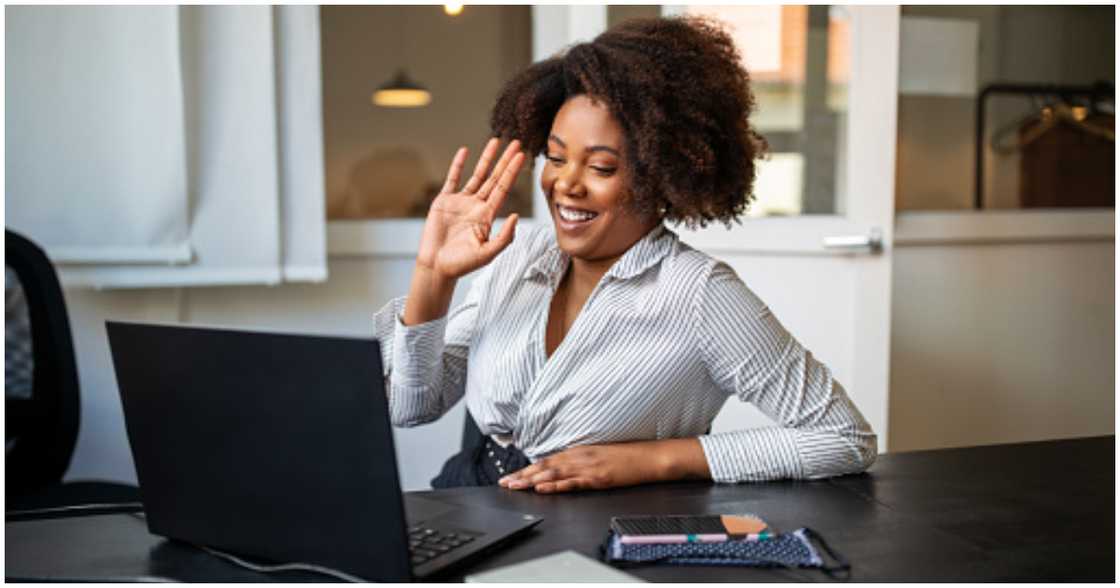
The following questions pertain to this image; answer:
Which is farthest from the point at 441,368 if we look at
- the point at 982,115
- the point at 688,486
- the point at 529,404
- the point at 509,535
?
the point at 982,115

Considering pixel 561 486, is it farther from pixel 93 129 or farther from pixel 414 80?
pixel 414 80

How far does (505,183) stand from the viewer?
5.32 feet

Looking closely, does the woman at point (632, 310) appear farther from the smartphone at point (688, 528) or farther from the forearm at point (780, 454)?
the smartphone at point (688, 528)

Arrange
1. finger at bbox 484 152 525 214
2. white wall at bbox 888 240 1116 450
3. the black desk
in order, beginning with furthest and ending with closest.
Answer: white wall at bbox 888 240 1116 450, finger at bbox 484 152 525 214, the black desk

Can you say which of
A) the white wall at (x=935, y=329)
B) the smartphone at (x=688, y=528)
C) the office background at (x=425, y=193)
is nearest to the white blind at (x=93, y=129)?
the office background at (x=425, y=193)

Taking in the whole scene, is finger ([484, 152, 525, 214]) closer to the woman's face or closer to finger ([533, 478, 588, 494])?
the woman's face

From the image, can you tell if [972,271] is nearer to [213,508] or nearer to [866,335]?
[866,335]

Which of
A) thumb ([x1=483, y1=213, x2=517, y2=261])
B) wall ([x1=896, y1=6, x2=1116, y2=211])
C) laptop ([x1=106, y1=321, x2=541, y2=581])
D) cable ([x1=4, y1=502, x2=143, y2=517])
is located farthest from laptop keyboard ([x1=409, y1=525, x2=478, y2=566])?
wall ([x1=896, y1=6, x2=1116, y2=211])

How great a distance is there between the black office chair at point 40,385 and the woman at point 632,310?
3.51ft

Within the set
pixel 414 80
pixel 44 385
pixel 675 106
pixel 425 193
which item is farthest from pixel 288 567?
pixel 414 80

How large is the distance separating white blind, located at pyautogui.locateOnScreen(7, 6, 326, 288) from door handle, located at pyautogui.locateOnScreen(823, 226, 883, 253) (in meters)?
1.25

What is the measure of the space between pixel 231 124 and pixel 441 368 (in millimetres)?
1405

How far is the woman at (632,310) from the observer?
1555mm

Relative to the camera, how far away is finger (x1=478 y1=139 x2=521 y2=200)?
1.63 metres
